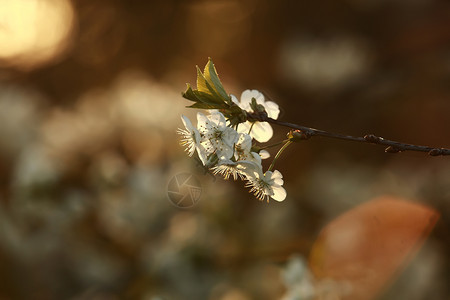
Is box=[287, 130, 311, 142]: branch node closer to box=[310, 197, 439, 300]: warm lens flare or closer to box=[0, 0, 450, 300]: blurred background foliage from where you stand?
box=[0, 0, 450, 300]: blurred background foliage

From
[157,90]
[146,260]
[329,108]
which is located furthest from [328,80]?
[146,260]

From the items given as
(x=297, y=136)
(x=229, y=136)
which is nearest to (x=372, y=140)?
(x=297, y=136)

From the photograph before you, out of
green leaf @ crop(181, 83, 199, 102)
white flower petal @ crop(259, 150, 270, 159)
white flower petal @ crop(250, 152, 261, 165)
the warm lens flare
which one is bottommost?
white flower petal @ crop(250, 152, 261, 165)

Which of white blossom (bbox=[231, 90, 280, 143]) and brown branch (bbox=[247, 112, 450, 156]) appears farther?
white blossom (bbox=[231, 90, 280, 143])

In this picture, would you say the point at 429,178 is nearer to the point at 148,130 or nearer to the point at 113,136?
the point at 148,130

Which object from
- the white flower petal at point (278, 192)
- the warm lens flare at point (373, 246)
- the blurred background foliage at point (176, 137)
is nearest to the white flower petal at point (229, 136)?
the white flower petal at point (278, 192)

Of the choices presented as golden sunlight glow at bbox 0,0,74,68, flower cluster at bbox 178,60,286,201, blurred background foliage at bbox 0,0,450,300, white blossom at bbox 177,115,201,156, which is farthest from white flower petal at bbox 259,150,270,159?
golden sunlight glow at bbox 0,0,74,68

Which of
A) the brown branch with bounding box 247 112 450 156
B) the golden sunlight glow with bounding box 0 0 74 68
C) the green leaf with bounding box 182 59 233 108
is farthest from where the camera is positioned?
the golden sunlight glow with bounding box 0 0 74 68
